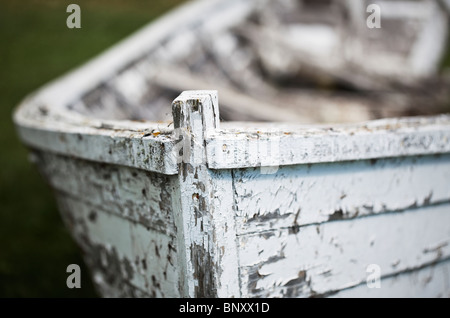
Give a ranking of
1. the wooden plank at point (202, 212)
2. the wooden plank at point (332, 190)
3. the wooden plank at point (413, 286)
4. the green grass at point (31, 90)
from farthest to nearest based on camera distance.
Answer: the green grass at point (31, 90) < the wooden plank at point (413, 286) < the wooden plank at point (332, 190) < the wooden plank at point (202, 212)

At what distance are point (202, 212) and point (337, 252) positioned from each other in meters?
0.54

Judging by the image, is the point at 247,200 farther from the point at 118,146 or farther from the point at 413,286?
the point at 413,286

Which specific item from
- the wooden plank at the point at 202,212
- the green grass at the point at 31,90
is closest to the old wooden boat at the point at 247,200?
the wooden plank at the point at 202,212

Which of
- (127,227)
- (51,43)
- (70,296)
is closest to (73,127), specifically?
(127,227)

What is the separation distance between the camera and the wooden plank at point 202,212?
1397mm

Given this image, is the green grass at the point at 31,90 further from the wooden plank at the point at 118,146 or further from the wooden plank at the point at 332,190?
the wooden plank at the point at 332,190

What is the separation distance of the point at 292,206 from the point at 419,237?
64 centimetres

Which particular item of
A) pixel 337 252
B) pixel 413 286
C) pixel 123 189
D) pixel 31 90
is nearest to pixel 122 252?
pixel 123 189

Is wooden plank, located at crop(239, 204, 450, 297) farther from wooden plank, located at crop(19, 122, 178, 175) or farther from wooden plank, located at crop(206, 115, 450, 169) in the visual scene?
wooden plank, located at crop(19, 122, 178, 175)

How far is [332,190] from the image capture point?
5.32 ft

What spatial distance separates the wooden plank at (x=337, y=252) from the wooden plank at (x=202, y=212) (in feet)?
0.21

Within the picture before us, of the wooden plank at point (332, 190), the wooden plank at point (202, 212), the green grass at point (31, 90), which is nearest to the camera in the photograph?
the wooden plank at point (202, 212)

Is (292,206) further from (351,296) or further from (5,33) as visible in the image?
(5,33)

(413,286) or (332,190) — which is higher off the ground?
(332,190)
